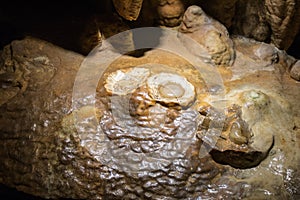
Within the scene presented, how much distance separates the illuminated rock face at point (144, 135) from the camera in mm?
2912

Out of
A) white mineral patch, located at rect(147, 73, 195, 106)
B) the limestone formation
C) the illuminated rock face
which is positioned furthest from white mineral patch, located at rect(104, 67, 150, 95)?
the limestone formation

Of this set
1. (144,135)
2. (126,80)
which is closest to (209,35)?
(126,80)

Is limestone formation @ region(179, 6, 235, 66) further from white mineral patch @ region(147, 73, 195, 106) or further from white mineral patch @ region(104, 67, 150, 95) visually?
white mineral patch @ region(104, 67, 150, 95)

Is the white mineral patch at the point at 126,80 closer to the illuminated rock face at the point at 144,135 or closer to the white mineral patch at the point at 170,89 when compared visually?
the illuminated rock face at the point at 144,135

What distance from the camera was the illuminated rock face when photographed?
2912mm

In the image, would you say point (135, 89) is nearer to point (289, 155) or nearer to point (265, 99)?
point (265, 99)

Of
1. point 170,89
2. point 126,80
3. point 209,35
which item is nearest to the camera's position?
point 170,89

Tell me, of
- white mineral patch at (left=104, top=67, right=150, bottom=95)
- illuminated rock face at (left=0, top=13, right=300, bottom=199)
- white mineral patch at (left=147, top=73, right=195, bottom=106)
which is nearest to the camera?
illuminated rock face at (left=0, top=13, right=300, bottom=199)

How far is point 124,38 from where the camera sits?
4344 millimetres

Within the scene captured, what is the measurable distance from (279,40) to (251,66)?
89cm

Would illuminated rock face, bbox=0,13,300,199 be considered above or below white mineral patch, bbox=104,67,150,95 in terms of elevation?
below

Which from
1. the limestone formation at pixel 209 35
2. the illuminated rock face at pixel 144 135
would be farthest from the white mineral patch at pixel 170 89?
the limestone formation at pixel 209 35

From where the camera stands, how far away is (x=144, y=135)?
3.19m

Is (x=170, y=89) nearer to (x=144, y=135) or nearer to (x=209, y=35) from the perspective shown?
(x=144, y=135)
